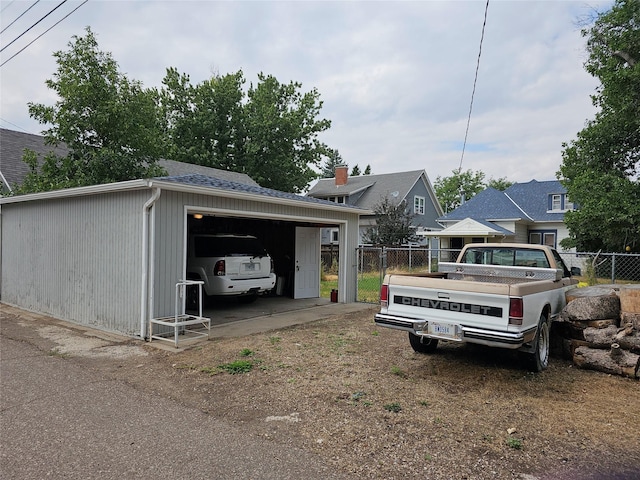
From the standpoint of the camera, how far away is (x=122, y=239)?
7910 millimetres

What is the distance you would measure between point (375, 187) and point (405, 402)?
30.0 metres

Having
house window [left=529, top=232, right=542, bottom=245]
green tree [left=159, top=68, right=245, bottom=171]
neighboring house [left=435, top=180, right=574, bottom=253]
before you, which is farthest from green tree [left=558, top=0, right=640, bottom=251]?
green tree [left=159, top=68, right=245, bottom=171]

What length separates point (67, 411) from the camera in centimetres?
441

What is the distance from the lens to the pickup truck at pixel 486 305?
4.91m

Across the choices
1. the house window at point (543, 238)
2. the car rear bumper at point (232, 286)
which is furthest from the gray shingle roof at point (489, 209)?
the car rear bumper at point (232, 286)

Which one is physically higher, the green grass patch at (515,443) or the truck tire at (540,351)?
the truck tire at (540,351)

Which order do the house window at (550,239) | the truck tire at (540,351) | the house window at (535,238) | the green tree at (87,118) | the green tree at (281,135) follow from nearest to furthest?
1. the truck tire at (540,351)
2. the green tree at (87,118)
3. the house window at (550,239)
4. the house window at (535,238)
5. the green tree at (281,135)

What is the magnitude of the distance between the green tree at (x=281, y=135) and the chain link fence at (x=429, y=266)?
13.0m

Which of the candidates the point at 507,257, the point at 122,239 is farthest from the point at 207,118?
the point at 507,257

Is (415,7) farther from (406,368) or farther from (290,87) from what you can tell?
(290,87)

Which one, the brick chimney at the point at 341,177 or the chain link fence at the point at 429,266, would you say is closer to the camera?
the chain link fence at the point at 429,266

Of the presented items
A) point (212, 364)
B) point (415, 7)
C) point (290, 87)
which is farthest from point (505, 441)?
point (290, 87)

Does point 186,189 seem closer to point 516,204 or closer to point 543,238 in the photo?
point 543,238

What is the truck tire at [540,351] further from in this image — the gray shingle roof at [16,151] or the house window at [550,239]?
the house window at [550,239]
